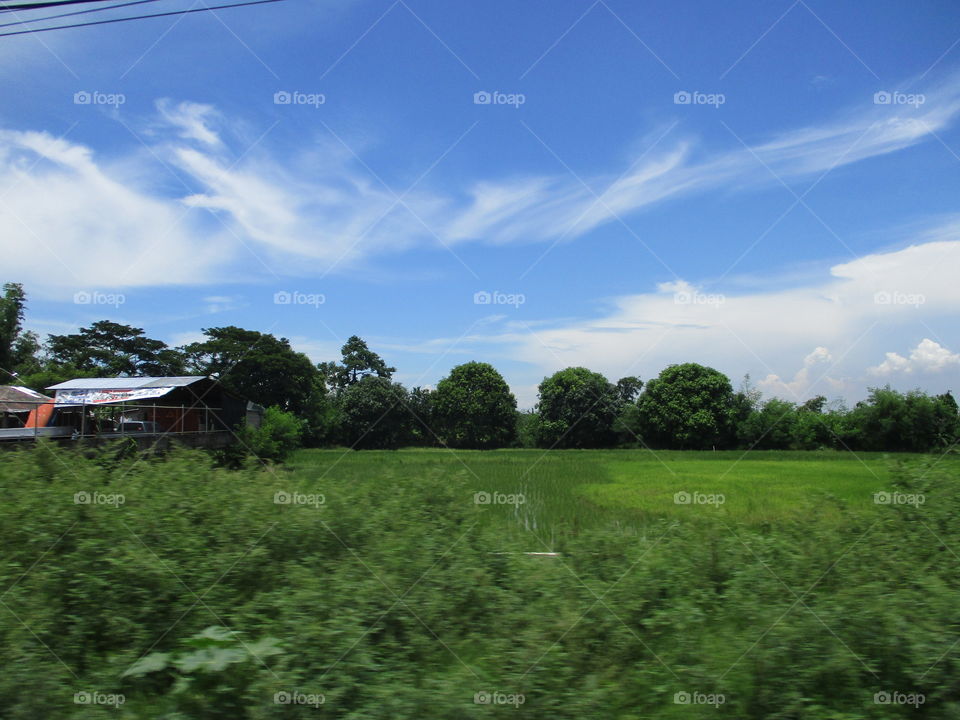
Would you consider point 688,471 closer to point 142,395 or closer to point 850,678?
point 142,395

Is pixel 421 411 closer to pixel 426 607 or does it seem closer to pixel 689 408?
pixel 689 408

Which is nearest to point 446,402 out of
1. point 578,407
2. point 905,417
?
point 578,407

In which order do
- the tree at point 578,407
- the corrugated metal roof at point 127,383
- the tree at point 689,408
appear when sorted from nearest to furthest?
the corrugated metal roof at point 127,383 → the tree at point 578,407 → the tree at point 689,408

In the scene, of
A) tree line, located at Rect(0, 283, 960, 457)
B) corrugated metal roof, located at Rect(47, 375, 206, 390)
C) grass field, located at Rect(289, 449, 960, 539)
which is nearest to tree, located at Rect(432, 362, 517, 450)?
tree line, located at Rect(0, 283, 960, 457)

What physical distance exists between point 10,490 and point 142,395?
1443cm

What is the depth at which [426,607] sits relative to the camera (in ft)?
11.9

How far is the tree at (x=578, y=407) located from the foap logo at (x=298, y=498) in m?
32.0

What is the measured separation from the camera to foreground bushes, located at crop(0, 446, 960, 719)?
2.71 meters

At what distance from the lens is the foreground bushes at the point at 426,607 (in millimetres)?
2715

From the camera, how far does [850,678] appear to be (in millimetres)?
2797

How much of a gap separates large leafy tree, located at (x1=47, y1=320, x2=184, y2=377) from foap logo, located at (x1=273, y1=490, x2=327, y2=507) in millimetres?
31165

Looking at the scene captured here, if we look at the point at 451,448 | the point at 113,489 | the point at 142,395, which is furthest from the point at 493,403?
the point at 113,489

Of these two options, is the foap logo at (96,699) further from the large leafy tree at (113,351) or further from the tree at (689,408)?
the tree at (689,408)

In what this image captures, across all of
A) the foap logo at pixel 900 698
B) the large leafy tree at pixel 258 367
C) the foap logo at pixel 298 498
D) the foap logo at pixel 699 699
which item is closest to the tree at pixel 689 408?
the large leafy tree at pixel 258 367
